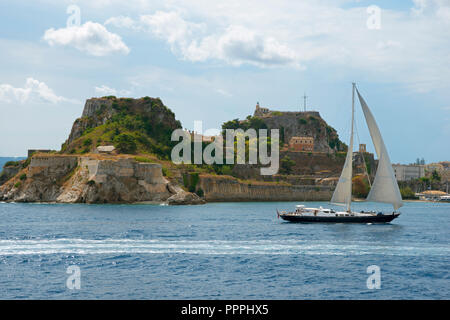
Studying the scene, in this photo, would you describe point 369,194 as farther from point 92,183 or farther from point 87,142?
point 87,142

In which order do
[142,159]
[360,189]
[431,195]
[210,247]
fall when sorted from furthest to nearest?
[431,195] → [360,189] → [142,159] → [210,247]

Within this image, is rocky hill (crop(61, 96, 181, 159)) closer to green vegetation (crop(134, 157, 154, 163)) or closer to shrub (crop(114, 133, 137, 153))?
shrub (crop(114, 133, 137, 153))

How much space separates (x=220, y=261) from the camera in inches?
1548

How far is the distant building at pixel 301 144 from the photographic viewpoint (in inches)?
7485

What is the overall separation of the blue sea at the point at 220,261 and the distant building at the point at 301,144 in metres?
128

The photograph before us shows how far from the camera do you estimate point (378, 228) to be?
205ft

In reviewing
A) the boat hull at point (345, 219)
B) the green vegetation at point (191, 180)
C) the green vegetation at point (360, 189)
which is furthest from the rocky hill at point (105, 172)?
the green vegetation at point (360, 189)

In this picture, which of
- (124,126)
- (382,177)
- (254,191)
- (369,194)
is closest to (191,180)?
(254,191)

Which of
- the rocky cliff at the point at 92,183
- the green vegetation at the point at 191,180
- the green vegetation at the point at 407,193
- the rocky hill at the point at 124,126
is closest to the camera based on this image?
the rocky cliff at the point at 92,183

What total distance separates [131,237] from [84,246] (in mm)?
7153

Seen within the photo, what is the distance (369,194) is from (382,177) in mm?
2766

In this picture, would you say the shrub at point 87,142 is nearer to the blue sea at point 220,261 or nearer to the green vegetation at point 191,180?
the green vegetation at point 191,180
